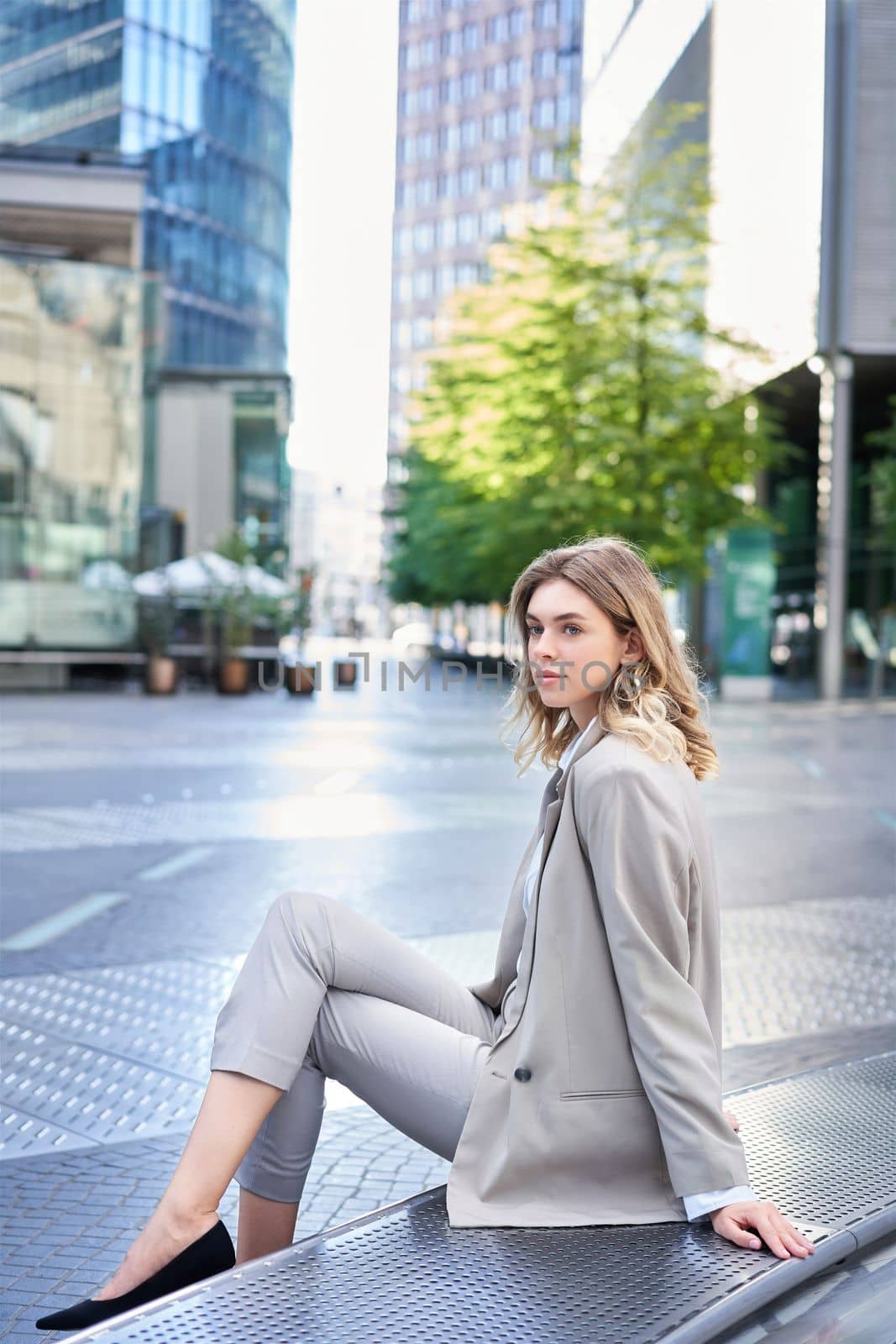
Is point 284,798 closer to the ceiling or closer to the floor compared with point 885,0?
closer to the floor

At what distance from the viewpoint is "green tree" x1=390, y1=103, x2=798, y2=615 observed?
76.7 feet

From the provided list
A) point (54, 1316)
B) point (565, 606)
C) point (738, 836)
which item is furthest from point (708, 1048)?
point (738, 836)

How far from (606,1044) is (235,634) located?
80.0 feet

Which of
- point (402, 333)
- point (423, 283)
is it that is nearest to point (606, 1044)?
point (423, 283)

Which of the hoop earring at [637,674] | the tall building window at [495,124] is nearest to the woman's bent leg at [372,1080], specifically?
the hoop earring at [637,674]

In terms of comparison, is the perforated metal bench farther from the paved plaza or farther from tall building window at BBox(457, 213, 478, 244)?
tall building window at BBox(457, 213, 478, 244)

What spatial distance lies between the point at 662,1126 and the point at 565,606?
95 cm

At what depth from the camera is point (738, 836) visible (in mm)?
9617

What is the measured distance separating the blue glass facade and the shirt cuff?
2681cm

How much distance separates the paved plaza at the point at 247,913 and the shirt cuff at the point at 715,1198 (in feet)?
0.64

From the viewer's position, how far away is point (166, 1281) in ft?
7.89

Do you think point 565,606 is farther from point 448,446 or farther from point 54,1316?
point 448,446

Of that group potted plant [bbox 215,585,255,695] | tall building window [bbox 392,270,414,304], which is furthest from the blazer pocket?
tall building window [bbox 392,270,414,304]

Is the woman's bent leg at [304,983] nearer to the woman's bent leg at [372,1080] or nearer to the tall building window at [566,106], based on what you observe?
the woman's bent leg at [372,1080]
